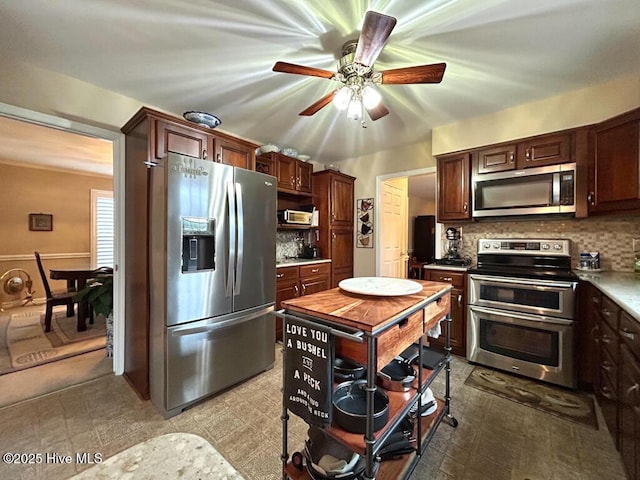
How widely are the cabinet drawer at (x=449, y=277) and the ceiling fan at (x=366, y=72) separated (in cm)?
175

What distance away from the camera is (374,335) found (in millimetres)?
1019

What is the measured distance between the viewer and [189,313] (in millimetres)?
1985

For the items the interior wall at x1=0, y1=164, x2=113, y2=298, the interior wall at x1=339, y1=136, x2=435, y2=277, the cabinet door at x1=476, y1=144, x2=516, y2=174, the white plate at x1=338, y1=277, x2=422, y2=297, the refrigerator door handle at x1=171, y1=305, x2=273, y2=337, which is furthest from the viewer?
the interior wall at x1=0, y1=164, x2=113, y2=298

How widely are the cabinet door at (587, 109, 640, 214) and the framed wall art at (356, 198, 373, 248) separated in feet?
7.98

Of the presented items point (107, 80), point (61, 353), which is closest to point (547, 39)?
point (107, 80)

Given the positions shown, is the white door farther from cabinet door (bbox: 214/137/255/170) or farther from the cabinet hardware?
the cabinet hardware

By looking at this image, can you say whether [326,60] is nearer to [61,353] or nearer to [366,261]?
[366,261]

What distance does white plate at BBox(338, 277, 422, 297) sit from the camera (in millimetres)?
1374

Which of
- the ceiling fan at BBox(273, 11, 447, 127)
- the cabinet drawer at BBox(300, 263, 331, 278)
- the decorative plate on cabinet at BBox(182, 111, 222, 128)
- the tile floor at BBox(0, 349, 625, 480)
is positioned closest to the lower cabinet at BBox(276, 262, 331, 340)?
the cabinet drawer at BBox(300, 263, 331, 278)

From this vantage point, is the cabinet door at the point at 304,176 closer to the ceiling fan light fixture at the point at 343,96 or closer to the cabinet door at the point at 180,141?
the cabinet door at the point at 180,141

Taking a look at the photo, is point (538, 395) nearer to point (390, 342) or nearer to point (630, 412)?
point (630, 412)

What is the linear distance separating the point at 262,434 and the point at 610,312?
232cm

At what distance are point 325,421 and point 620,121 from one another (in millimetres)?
2953

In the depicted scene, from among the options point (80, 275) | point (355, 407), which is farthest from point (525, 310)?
point (80, 275)
